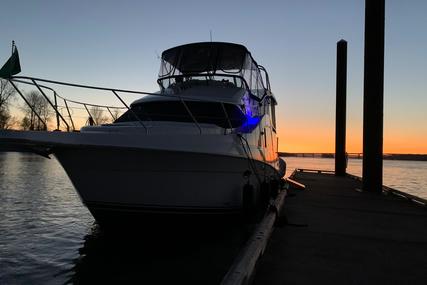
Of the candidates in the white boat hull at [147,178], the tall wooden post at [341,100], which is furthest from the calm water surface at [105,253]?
the tall wooden post at [341,100]

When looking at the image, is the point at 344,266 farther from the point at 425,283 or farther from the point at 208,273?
the point at 208,273

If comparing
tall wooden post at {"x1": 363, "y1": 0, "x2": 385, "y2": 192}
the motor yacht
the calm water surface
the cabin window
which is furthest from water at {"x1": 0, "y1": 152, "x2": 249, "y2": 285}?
tall wooden post at {"x1": 363, "y1": 0, "x2": 385, "y2": 192}

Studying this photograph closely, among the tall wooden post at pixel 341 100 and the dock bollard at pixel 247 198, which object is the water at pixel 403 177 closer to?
the tall wooden post at pixel 341 100

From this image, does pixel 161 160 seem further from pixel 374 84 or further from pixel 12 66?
pixel 374 84

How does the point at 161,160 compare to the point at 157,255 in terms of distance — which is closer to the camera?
the point at 161,160

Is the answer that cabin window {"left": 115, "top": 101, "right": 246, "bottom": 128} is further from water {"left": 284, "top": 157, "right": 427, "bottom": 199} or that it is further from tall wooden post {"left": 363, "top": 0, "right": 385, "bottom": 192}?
water {"left": 284, "top": 157, "right": 427, "bottom": 199}

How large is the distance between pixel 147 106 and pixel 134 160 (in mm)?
2633

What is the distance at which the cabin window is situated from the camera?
340 inches

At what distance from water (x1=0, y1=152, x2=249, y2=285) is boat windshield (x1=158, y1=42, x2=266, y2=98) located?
3.86 m

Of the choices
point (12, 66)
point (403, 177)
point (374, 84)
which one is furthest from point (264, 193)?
point (403, 177)

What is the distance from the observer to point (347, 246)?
601 centimetres

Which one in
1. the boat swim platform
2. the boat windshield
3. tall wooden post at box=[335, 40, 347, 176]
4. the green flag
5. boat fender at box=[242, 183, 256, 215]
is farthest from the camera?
tall wooden post at box=[335, 40, 347, 176]

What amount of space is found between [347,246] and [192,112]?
436cm

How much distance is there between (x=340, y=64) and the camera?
19938 millimetres
